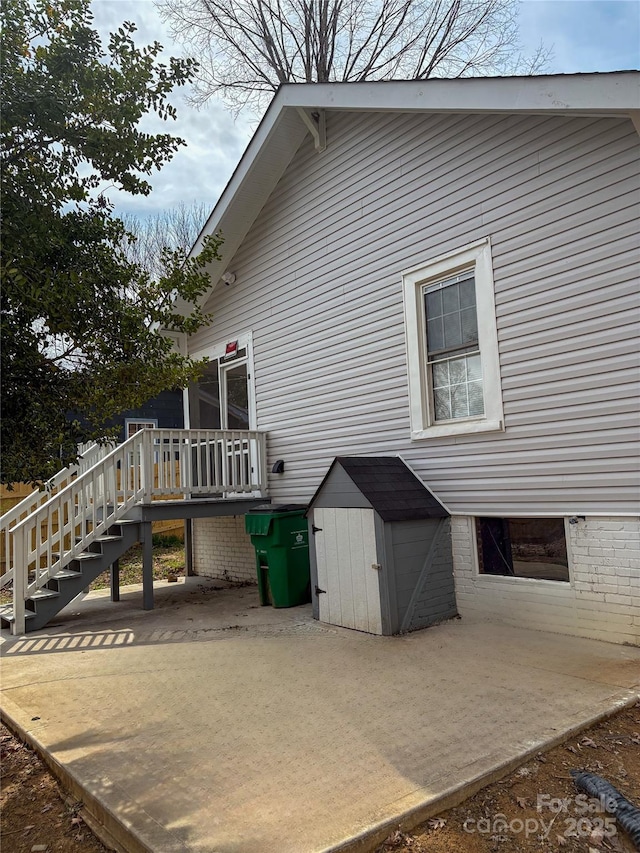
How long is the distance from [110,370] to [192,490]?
14.2ft

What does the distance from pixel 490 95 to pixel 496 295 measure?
5.72ft

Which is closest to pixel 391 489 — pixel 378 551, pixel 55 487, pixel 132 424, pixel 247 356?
pixel 378 551

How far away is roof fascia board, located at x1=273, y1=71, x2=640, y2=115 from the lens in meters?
4.36

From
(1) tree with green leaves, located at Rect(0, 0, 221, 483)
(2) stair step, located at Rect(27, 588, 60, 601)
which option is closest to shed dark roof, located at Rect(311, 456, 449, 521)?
(1) tree with green leaves, located at Rect(0, 0, 221, 483)

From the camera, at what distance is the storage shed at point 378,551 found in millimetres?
5523

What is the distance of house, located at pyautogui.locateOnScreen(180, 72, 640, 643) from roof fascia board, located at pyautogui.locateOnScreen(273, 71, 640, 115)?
0.02m

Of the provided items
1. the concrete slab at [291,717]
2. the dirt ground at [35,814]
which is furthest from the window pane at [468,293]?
the dirt ground at [35,814]

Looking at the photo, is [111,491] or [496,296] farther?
[111,491]

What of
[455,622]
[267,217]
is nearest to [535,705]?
[455,622]

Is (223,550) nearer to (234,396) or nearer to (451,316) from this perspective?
(234,396)

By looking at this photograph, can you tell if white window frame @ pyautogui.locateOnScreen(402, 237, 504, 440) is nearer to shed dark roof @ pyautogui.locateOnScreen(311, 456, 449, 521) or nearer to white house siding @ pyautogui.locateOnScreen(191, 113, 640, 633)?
white house siding @ pyautogui.locateOnScreen(191, 113, 640, 633)

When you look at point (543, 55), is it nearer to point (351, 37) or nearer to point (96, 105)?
point (351, 37)

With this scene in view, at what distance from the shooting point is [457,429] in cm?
600

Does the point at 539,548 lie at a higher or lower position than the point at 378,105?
lower
